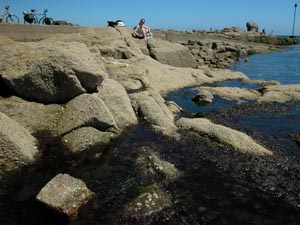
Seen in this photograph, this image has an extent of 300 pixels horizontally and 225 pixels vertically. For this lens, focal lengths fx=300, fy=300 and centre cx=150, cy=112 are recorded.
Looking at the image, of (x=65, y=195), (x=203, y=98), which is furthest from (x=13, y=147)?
(x=203, y=98)

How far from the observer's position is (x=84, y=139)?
426 inches

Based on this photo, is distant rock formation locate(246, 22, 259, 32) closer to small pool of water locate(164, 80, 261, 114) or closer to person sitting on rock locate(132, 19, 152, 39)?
person sitting on rock locate(132, 19, 152, 39)

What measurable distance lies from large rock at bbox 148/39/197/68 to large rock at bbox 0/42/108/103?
1567 centimetres

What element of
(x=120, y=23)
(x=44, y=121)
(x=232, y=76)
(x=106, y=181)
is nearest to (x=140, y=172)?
(x=106, y=181)

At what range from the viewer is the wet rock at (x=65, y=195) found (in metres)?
7.11

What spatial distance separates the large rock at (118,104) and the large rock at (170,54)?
14.3 meters

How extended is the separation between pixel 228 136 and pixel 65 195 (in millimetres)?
6924

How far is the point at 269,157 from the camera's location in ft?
35.3

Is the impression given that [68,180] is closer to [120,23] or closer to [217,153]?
[217,153]

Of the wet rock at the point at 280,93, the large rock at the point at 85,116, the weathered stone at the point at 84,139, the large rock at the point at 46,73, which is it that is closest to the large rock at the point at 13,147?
the weathered stone at the point at 84,139

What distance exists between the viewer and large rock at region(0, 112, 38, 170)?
9.01 metres

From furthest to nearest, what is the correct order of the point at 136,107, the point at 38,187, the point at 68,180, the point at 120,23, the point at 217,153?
the point at 120,23
the point at 136,107
the point at 217,153
the point at 38,187
the point at 68,180

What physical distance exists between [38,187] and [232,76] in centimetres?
2323

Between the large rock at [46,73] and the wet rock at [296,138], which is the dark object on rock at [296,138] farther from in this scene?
the large rock at [46,73]
